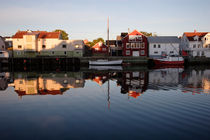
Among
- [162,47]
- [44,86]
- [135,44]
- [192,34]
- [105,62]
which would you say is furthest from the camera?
[192,34]

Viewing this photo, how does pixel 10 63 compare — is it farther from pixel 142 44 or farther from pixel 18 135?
pixel 18 135

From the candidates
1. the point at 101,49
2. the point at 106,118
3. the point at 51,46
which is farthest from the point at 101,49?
the point at 106,118

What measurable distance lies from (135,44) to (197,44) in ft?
82.3

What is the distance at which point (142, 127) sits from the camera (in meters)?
7.95

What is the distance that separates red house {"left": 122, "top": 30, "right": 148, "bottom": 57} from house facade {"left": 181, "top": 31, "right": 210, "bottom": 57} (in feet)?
60.7

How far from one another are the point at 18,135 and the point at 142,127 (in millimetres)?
5348

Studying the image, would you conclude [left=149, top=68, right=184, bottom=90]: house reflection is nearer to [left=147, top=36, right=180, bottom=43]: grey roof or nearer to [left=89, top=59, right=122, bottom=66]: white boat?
[left=89, top=59, right=122, bottom=66]: white boat

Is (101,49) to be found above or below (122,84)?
above

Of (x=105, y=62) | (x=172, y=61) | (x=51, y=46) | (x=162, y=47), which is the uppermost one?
(x=51, y=46)

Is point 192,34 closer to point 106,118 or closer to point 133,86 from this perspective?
point 133,86

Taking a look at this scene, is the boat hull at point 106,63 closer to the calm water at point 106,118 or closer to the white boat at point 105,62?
the white boat at point 105,62

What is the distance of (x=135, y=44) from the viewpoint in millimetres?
64062

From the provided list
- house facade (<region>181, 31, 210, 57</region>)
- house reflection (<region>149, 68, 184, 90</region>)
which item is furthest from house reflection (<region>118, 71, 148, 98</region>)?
house facade (<region>181, 31, 210, 57</region>)

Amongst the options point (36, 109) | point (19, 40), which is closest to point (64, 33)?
point (19, 40)
